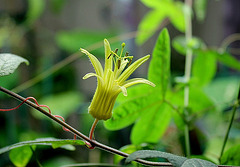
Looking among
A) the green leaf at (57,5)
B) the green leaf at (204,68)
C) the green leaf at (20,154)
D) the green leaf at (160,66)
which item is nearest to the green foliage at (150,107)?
the green leaf at (160,66)

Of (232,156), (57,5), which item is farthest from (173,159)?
(57,5)

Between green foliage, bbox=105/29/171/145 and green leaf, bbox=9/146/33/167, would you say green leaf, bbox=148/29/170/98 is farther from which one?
green leaf, bbox=9/146/33/167

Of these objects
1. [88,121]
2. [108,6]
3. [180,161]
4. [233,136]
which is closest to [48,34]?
Answer: [108,6]

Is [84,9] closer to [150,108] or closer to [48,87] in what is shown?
[48,87]

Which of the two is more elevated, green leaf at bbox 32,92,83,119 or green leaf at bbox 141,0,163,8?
green leaf at bbox 141,0,163,8

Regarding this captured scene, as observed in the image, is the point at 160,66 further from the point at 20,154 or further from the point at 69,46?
the point at 69,46

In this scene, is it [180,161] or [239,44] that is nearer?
[180,161]

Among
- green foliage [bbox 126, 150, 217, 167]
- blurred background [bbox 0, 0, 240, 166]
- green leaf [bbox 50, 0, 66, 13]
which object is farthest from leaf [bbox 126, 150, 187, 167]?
green leaf [bbox 50, 0, 66, 13]
